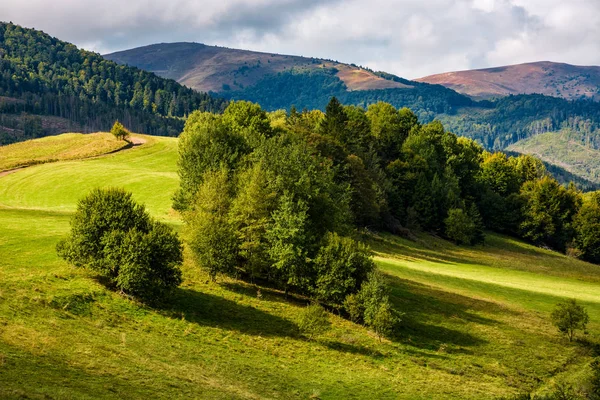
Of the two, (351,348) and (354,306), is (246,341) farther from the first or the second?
(354,306)

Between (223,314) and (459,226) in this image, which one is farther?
(459,226)

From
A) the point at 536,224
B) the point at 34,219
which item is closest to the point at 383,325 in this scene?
the point at 34,219

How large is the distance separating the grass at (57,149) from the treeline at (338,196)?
30.8 m

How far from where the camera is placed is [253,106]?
89.6 meters

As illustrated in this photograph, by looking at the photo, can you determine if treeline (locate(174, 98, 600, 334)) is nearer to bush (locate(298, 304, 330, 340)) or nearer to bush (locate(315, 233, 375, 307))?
bush (locate(315, 233, 375, 307))

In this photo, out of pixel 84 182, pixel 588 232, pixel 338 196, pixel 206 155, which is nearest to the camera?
pixel 206 155

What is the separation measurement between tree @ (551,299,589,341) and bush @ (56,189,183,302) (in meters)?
34.4

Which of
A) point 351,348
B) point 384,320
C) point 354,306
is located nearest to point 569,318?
point 384,320

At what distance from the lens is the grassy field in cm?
2642

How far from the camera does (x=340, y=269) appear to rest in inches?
1805

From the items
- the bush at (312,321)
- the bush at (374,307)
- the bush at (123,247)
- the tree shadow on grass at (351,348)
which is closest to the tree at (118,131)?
the bush at (123,247)

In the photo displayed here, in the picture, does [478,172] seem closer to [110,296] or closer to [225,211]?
[225,211]

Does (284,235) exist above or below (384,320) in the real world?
above

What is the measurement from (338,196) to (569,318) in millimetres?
31205
